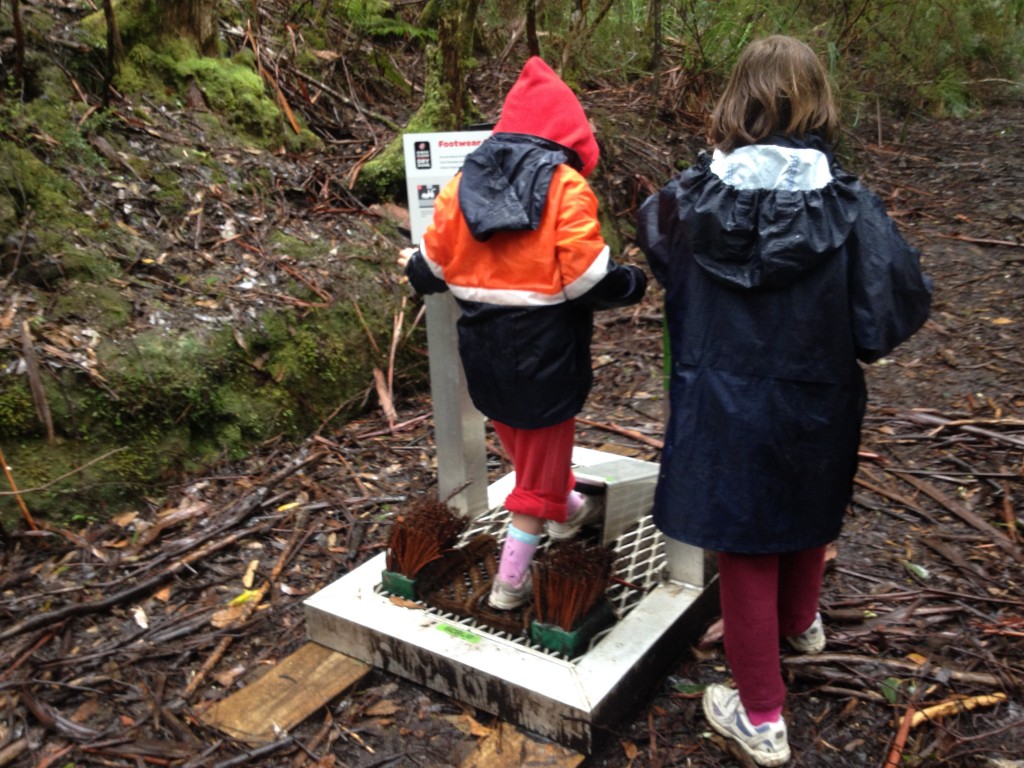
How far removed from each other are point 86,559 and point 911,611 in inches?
124

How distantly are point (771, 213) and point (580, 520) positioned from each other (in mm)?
1661

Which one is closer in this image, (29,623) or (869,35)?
(29,623)

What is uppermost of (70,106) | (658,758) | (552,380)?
(70,106)

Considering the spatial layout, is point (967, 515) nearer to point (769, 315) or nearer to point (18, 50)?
point (769, 315)

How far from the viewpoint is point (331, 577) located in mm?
3432

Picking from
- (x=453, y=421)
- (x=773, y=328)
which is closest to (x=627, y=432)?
(x=453, y=421)

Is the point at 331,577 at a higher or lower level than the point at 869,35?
lower

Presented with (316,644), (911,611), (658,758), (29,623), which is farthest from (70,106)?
(911,611)

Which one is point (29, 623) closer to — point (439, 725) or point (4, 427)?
point (4, 427)

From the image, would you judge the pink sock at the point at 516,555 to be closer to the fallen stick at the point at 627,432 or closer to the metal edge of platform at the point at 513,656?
the metal edge of platform at the point at 513,656

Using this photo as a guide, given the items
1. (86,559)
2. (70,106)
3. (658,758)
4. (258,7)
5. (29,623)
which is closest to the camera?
(658,758)

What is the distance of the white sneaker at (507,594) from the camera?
2.86m

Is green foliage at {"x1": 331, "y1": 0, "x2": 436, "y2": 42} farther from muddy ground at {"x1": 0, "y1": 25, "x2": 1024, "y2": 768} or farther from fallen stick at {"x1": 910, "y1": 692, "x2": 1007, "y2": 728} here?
fallen stick at {"x1": 910, "y1": 692, "x2": 1007, "y2": 728}

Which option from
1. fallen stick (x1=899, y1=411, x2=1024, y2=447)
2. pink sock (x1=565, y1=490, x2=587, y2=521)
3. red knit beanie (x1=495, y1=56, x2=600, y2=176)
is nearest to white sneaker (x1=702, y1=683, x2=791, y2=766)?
pink sock (x1=565, y1=490, x2=587, y2=521)
